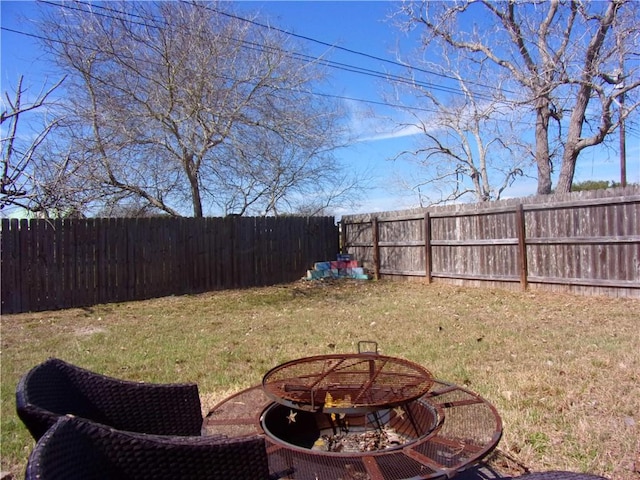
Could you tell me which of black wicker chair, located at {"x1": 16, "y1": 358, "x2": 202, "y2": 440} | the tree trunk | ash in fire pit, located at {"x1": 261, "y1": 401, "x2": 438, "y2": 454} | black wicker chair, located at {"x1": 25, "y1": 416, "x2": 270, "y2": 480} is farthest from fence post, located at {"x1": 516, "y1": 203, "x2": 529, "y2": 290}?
black wicker chair, located at {"x1": 25, "y1": 416, "x2": 270, "y2": 480}

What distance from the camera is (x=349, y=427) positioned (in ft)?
8.58

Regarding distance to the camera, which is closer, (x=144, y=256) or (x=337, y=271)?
(x=144, y=256)

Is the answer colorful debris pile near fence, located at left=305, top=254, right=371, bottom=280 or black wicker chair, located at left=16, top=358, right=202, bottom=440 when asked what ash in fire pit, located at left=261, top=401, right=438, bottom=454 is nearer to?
black wicker chair, located at left=16, top=358, right=202, bottom=440

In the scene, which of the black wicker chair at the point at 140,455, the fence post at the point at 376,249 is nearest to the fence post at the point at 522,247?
the fence post at the point at 376,249

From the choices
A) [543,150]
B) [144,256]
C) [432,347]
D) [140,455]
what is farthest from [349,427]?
[543,150]

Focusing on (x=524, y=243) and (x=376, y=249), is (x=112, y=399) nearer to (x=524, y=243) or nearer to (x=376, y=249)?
(x=524, y=243)

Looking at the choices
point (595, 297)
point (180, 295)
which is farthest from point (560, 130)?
point (180, 295)

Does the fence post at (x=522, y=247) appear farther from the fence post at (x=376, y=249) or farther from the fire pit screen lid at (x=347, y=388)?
the fire pit screen lid at (x=347, y=388)

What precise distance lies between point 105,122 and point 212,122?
2272 mm

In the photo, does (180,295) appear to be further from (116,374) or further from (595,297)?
(595,297)

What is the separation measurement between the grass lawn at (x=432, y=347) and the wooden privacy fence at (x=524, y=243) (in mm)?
464

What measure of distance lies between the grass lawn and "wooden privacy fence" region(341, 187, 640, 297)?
46 centimetres

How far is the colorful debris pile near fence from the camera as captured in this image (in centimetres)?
1192

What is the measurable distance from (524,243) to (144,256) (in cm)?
742
